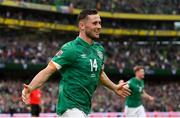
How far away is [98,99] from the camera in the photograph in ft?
116

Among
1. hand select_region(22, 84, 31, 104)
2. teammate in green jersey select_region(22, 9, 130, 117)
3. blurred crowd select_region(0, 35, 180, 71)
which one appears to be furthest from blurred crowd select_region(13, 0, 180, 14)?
hand select_region(22, 84, 31, 104)

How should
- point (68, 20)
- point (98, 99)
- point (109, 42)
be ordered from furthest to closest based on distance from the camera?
point (109, 42), point (68, 20), point (98, 99)

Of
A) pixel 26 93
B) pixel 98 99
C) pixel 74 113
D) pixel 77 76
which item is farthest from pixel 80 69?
pixel 98 99

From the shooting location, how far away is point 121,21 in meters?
48.1

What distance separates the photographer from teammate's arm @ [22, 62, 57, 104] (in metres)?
5.37

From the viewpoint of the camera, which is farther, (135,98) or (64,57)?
(135,98)

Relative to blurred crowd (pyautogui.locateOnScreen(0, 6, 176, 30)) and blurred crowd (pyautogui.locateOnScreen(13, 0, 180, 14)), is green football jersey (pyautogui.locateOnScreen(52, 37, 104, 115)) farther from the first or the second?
A: blurred crowd (pyautogui.locateOnScreen(13, 0, 180, 14))

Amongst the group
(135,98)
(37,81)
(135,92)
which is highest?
(37,81)

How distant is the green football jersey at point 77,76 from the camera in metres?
5.69

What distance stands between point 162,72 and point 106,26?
7429mm

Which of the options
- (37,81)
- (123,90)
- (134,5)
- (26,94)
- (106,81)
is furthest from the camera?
(134,5)

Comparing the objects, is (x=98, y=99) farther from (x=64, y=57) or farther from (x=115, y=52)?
(x=64, y=57)

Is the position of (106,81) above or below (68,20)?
above

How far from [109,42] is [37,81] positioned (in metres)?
41.8
